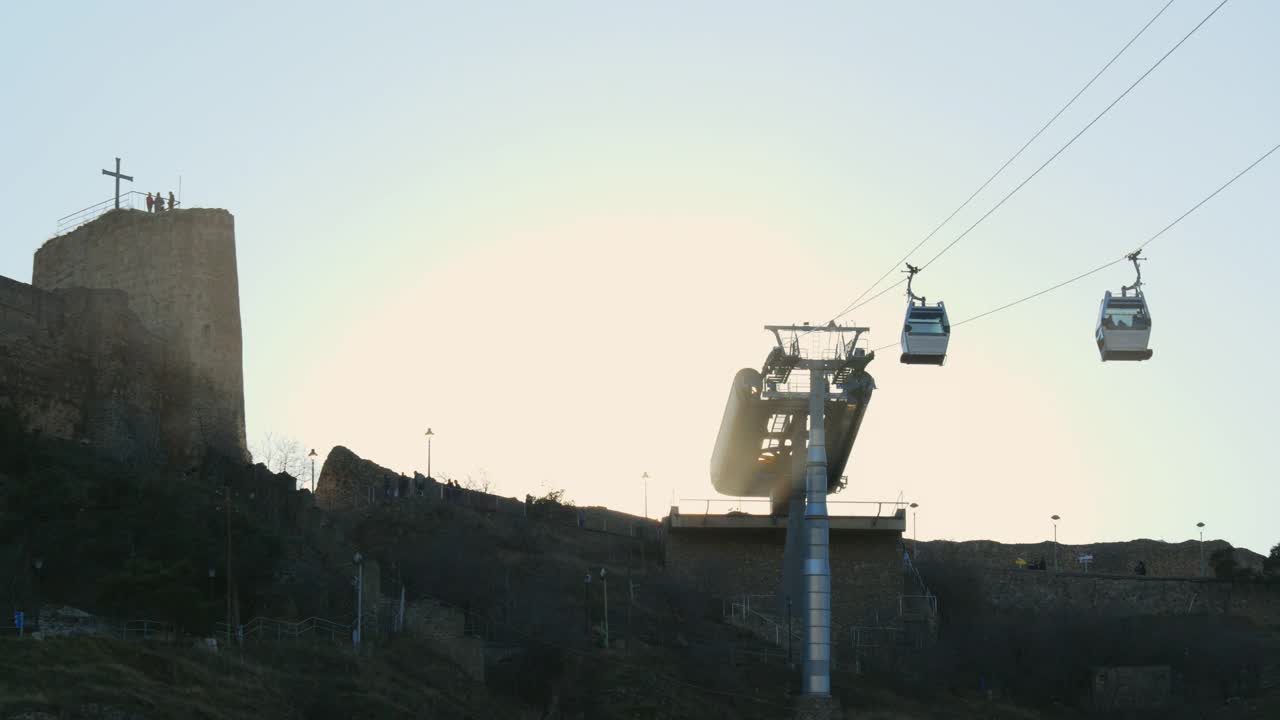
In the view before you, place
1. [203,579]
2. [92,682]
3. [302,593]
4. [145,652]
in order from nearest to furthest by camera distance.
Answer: [92,682] < [145,652] < [203,579] < [302,593]

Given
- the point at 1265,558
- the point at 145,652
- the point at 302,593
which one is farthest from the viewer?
Answer: the point at 1265,558

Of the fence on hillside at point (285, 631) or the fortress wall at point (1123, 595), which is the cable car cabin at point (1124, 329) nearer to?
the fence on hillside at point (285, 631)

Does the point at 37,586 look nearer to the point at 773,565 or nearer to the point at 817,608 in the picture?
the point at 817,608

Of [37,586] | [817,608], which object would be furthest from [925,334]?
[37,586]

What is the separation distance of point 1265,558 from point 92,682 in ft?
155

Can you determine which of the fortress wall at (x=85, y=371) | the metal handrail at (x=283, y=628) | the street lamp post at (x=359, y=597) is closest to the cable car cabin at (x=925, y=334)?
the street lamp post at (x=359, y=597)

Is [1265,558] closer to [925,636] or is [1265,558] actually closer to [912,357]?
[925,636]

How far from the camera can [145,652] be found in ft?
99.0

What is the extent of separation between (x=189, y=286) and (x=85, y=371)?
5965 millimetres

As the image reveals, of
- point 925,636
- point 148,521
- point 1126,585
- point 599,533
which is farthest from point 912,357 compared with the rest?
point 1126,585

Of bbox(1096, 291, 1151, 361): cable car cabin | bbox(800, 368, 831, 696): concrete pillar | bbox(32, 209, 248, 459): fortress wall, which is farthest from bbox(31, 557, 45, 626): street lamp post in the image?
bbox(1096, 291, 1151, 361): cable car cabin

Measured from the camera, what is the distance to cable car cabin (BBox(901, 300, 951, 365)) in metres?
31.4

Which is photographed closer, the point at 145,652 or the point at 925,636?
the point at 145,652

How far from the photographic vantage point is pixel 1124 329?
27438 mm
